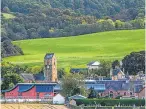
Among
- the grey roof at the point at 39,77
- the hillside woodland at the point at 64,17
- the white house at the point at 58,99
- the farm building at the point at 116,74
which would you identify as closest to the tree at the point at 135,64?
the farm building at the point at 116,74

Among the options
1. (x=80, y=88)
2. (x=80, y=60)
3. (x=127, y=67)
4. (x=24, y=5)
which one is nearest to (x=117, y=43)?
(x=80, y=60)

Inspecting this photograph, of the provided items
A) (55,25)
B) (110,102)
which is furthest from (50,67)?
(55,25)

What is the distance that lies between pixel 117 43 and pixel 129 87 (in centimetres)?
5564

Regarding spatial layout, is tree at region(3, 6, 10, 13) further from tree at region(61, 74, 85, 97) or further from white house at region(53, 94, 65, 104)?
white house at region(53, 94, 65, 104)

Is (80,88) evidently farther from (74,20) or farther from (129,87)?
(74,20)

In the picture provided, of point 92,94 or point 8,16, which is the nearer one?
point 92,94

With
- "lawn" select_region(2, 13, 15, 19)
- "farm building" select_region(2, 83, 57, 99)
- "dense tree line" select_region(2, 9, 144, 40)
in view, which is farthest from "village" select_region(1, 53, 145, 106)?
"lawn" select_region(2, 13, 15, 19)

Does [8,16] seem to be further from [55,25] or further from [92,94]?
[92,94]

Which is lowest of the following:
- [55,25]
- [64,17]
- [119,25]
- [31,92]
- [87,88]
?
[31,92]

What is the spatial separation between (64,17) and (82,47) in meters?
33.8

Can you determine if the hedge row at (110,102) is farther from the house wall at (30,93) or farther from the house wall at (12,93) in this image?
the house wall at (12,93)

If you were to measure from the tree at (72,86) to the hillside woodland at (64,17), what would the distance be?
4702cm

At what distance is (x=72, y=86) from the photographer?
60.8 m

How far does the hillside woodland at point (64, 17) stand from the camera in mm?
138125
